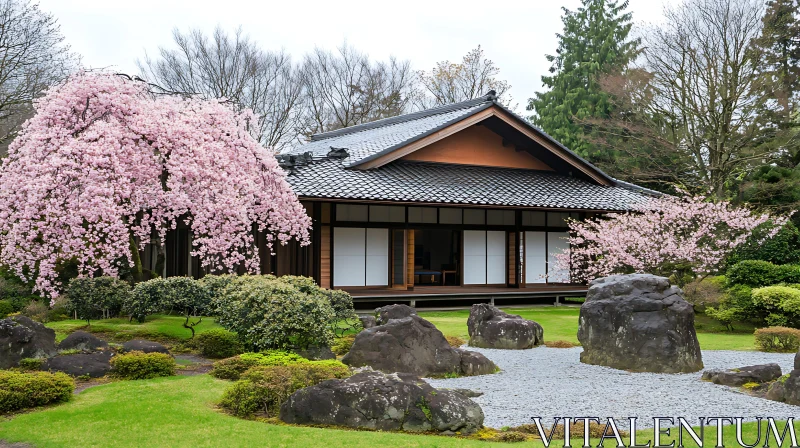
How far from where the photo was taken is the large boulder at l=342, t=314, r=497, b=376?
976 centimetres

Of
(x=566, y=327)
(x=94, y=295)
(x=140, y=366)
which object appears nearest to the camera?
(x=140, y=366)

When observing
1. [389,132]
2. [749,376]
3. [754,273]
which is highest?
[389,132]

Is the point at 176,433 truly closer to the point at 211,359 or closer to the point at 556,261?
the point at 211,359

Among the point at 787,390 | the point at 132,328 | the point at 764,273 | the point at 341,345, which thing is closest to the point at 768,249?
the point at 764,273

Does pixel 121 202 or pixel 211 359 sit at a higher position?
pixel 121 202

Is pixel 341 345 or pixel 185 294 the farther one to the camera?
pixel 185 294

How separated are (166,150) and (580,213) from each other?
49.3 feet

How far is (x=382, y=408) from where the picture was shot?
681cm

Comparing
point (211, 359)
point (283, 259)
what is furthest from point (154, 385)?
point (283, 259)

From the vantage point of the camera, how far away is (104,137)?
1218cm

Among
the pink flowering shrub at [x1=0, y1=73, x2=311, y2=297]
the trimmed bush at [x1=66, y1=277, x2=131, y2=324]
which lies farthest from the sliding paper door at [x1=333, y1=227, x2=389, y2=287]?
the trimmed bush at [x1=66, y1=277, x2=131, y2=324]

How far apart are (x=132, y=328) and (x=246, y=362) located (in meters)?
4.22

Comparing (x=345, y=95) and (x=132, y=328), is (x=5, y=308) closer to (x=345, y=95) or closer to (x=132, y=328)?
(x=132, y=328)

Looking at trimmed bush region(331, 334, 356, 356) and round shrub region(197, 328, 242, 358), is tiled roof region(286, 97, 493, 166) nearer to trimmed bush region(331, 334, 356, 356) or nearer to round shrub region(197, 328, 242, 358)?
trimmed bush region(331, 334, 356, 356)
